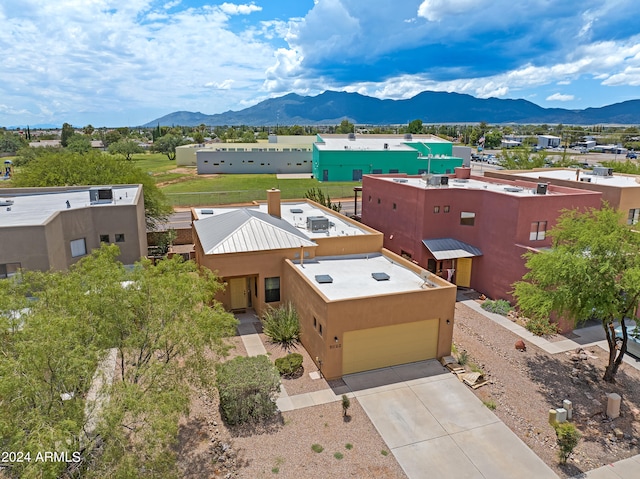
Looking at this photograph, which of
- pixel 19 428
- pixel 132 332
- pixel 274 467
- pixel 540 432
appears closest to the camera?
pixel 19 428

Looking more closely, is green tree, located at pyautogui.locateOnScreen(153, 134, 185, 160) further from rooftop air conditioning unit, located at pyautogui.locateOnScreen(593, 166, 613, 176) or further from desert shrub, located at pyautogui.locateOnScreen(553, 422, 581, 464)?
desert shrub, located at pyautogui.locateOnScreen(553, 422, 581, 464)

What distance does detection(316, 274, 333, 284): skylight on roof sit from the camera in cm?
2068

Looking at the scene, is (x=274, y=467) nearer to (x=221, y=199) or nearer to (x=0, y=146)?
(x=221, y=199)

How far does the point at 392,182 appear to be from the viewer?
3328 centimetres

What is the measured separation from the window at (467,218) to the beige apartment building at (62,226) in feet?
69.6

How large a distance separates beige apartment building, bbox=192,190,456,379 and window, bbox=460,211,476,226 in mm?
7260

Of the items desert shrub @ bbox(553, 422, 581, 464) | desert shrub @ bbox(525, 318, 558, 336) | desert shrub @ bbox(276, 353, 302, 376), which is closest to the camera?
desert shrub @ bbox(553, 422, 581, 464)

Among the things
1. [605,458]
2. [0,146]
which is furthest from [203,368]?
[0,146]

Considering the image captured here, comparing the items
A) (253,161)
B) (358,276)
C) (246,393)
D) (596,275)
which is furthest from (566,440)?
(253,161)

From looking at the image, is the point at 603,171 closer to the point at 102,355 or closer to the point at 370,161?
the point at 102,355

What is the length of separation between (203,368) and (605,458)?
13.3 m

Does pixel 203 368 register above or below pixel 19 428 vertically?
below

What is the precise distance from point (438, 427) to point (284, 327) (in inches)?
343

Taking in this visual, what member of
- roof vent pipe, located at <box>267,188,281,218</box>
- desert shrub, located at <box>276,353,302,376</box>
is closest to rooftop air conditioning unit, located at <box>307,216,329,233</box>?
roof vent pipe, located at <box>267,188,281,218</box>
